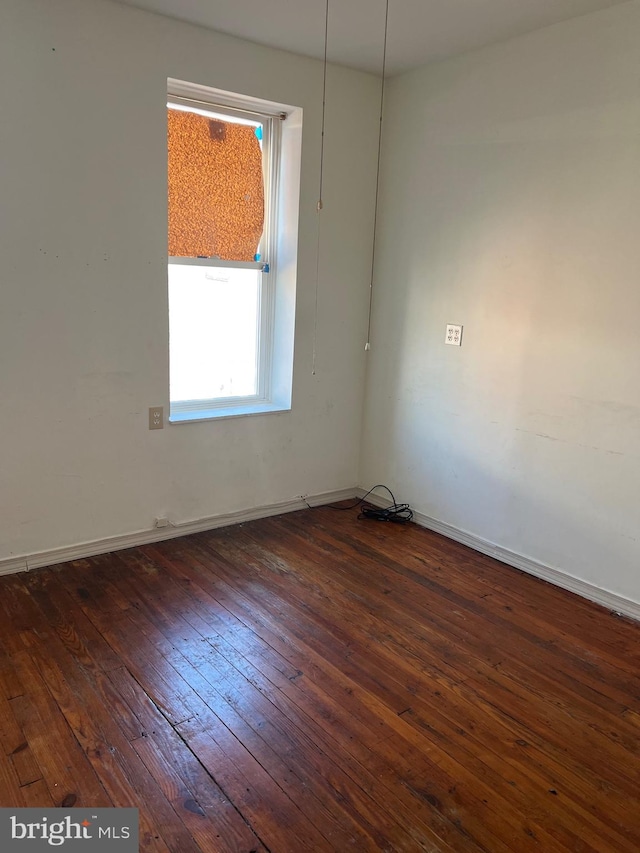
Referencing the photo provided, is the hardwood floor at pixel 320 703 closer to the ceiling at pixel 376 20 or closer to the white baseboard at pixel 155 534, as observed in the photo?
the white baseboard at pixel 155 534

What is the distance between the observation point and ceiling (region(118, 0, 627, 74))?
8.69 ft

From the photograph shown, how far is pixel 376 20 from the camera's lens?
2.84 m

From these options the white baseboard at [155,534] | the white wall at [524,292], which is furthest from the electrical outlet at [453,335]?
the white baseboard at [155,534]

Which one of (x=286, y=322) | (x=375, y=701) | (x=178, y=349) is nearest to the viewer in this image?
(x=375, y=701)

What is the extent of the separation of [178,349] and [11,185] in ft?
3.71

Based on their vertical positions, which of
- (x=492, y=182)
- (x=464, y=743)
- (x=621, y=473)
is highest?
(x=492, y=182)

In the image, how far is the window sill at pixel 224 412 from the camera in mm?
3387

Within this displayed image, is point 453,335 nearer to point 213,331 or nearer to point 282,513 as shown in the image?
point 213,331

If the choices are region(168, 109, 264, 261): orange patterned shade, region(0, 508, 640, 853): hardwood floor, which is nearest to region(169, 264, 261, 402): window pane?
region(168, 109, 264, 261): orange patterned shade

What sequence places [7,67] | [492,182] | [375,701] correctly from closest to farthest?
[375,701] → [7,67] → [492,182]

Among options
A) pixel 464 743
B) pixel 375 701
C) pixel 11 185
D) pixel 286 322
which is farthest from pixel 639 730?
pixel 11 185

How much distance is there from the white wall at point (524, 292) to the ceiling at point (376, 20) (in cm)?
14

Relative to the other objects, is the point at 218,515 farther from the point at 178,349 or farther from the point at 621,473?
the point at 621,473

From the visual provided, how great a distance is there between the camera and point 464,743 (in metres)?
2.00
